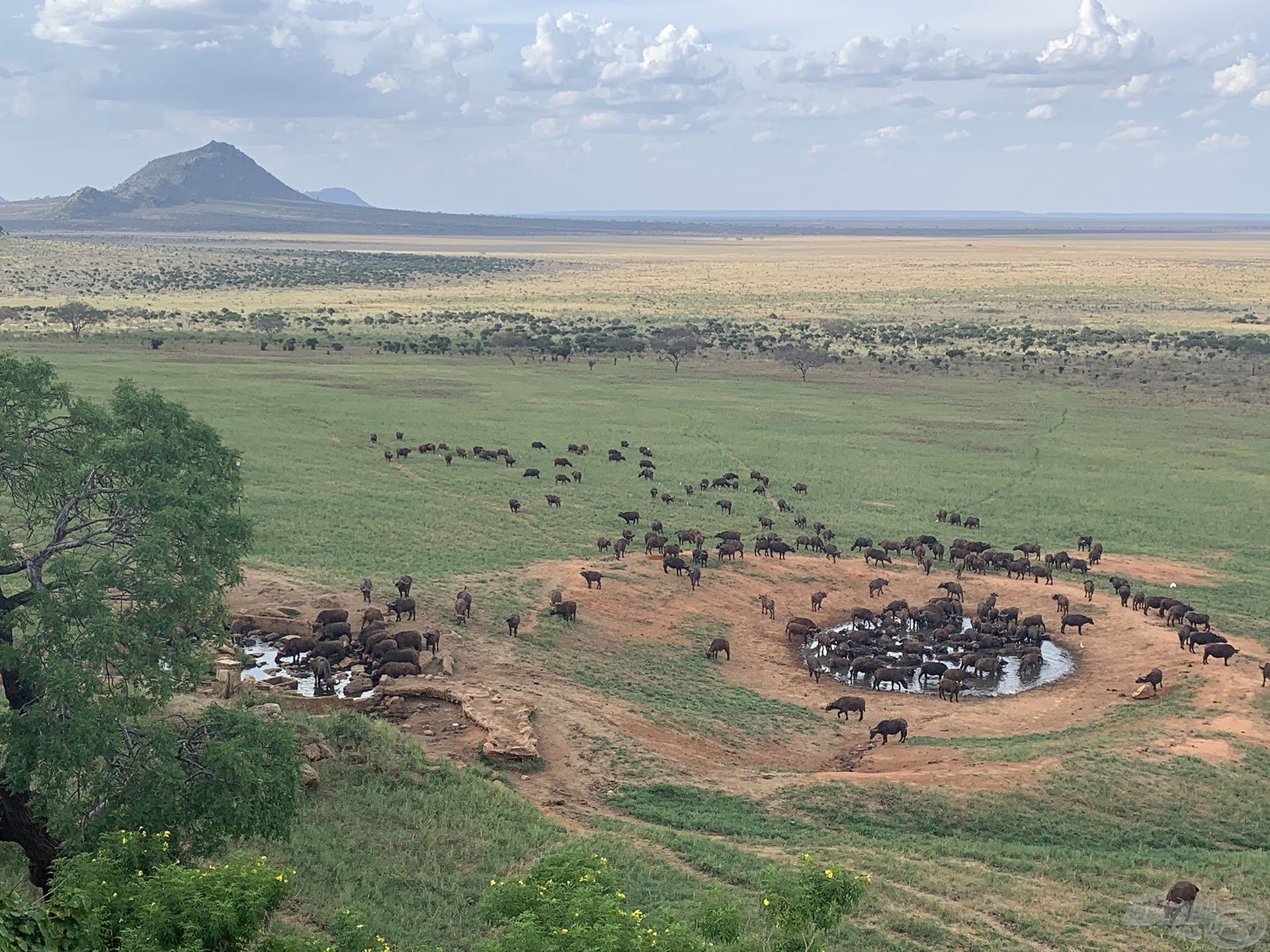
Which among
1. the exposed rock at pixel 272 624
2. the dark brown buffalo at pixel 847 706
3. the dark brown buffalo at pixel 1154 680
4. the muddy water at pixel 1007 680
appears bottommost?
the muddy water at pixel 1007 680

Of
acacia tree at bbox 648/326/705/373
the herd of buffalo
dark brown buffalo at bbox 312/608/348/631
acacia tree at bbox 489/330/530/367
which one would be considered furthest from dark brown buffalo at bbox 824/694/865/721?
acacia tree at bbox 489/330/530/367

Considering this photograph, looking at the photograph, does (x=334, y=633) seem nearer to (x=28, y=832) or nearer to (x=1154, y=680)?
(x=28, y=832)

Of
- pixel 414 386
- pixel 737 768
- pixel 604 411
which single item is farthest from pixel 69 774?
pixel 414 386

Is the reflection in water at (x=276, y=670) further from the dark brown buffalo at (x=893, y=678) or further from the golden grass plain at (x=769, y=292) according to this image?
the golden grass plain at (x=769, y=292)

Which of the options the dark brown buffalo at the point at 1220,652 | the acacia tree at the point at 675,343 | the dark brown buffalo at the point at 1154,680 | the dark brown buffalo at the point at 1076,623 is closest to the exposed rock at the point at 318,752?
the dark brown buffalo at the point at 1154,680

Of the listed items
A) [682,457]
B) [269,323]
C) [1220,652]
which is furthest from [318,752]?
[269,323]

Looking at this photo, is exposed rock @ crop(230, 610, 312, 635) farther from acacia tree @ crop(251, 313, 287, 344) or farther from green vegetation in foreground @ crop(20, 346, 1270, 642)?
acacia tree @ crop(251, 313, 287, 344)
